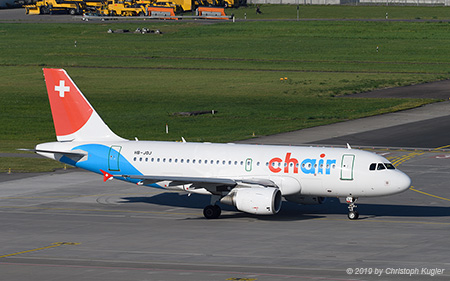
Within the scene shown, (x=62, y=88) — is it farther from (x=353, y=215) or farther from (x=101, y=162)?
(x=353, y=215)

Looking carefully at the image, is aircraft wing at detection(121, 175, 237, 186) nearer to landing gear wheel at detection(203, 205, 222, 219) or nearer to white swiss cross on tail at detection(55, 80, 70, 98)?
landing gear wheel at detection(203, 205, 222, 219)

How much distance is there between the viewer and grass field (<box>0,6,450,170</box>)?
92875 mm

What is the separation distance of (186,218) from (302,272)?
14922 mm

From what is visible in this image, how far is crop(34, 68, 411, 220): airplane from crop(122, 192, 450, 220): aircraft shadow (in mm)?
1409

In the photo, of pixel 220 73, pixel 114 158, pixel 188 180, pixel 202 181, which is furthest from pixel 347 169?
pixel 220 73

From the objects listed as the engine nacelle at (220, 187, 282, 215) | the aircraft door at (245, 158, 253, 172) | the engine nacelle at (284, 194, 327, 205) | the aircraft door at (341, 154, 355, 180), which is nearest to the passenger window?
the aircraft door at (341, 154, 355, 180)

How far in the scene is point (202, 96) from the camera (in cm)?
11125

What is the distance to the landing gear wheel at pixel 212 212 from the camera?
52.0 m

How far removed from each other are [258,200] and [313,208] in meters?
7.96

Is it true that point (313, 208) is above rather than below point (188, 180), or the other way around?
below

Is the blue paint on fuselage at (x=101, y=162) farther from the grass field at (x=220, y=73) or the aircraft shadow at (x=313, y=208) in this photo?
the grass field at (x=220, y=73)

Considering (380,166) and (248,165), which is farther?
(248,165)

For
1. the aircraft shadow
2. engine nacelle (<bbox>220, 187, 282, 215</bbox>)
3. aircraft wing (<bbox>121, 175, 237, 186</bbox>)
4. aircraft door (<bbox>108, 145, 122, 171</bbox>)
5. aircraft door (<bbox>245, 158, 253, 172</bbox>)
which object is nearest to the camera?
engine nacelle (<bbox>220, 187, 282, 215</bbox>)

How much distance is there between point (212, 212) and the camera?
51969mm
